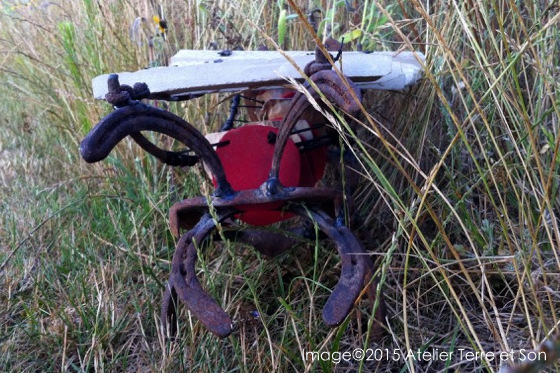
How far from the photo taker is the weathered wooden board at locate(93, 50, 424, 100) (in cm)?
103

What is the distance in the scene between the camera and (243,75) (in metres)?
1.04

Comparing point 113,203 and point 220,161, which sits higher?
point 220,161

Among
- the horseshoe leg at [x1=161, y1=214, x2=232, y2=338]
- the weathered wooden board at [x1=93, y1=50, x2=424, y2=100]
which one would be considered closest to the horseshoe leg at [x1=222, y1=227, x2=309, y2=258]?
the horseshoe leg at [x1=161, y1=214, x2=232, y2=338]

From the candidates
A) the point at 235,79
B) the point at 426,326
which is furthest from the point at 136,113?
the point at 426,326

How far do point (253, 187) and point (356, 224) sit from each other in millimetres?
347

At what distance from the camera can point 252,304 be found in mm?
1242

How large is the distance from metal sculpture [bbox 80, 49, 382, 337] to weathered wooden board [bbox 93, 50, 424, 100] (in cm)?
6

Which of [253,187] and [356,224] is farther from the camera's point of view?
[356,224]

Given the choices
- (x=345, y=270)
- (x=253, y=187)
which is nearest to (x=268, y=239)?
(x=253, y=187)

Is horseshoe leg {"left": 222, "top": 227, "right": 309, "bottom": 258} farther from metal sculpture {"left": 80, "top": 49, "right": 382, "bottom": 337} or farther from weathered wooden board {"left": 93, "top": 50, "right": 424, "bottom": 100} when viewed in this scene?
weathered wooden board {"left": 93, "top": 50, "right": 424, "bottom": 100}

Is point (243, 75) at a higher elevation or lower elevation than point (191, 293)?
higher

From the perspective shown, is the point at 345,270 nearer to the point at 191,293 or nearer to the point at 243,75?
the point at 191,293

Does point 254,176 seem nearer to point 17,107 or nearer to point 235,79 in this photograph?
point 235,79

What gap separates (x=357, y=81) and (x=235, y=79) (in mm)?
262
